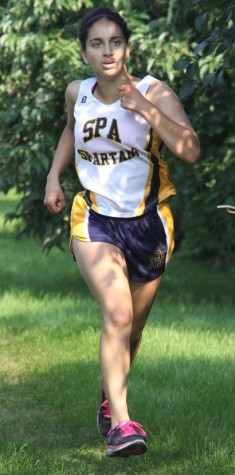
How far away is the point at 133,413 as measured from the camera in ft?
24.4

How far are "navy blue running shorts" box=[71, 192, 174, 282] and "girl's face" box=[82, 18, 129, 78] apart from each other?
626 millimetres

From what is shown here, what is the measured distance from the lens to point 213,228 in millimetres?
14359

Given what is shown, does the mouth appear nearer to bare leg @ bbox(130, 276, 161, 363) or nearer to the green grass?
bare leg @ bbox(130, 276, 161, 363)

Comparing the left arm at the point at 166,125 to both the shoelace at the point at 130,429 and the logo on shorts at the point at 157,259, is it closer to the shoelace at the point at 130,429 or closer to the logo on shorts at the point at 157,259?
the logo on shorts at the point at 157,259

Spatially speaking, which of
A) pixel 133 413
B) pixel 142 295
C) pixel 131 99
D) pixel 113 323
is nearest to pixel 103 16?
pixel 131 99

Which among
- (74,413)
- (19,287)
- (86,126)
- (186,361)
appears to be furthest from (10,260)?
(86,126)

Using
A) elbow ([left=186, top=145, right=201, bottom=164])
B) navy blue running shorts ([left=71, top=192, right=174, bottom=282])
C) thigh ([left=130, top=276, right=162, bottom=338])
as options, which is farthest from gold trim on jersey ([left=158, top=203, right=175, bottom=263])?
elbow ([left=186, top=145, right=201, bottom=164])

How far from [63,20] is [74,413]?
5934mm

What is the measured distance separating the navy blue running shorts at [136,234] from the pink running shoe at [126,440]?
82 centimetres

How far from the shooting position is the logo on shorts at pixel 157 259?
6.40 metres

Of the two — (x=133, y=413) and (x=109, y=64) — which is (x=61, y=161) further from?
(x=133, y=413)

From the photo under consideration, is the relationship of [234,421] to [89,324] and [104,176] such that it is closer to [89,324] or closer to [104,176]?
[104,176]

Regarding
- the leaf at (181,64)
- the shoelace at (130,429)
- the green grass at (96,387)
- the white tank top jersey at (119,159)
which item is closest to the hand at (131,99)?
the white tank top jersey at (119,159)

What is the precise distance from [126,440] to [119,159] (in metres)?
1.30
